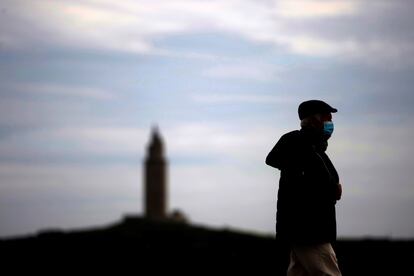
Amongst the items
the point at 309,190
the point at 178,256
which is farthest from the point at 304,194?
the point at 178,256

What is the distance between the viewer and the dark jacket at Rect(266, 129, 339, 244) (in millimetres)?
7918

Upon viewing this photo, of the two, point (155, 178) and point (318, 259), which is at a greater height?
point (318, 259)

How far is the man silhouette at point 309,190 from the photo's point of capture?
7.92 metres

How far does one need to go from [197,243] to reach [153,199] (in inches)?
5642

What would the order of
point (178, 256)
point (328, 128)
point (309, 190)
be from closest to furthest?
point (309, 190) < point (328, 128) < point (178, 256)

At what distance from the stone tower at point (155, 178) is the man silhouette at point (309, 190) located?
15101cm

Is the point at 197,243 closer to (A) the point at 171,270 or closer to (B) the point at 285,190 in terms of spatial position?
(A) the point at 171,270

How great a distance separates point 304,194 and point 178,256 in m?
9.20

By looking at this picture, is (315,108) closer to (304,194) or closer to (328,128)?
(328,128)

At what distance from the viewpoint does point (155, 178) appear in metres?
163

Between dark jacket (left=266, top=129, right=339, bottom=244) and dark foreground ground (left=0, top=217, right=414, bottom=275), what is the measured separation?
19.0 ft

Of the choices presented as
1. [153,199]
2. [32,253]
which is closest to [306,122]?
[32,253]

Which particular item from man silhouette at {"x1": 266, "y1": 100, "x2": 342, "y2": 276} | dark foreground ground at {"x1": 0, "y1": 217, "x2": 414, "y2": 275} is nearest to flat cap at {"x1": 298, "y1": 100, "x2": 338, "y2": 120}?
man silhouette at {"x1": 266, "y1": 100, "x2": 342, "y2": 276}

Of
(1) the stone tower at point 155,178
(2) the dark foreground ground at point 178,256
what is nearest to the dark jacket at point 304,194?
(2) the dark foreground ground at point 178,256
